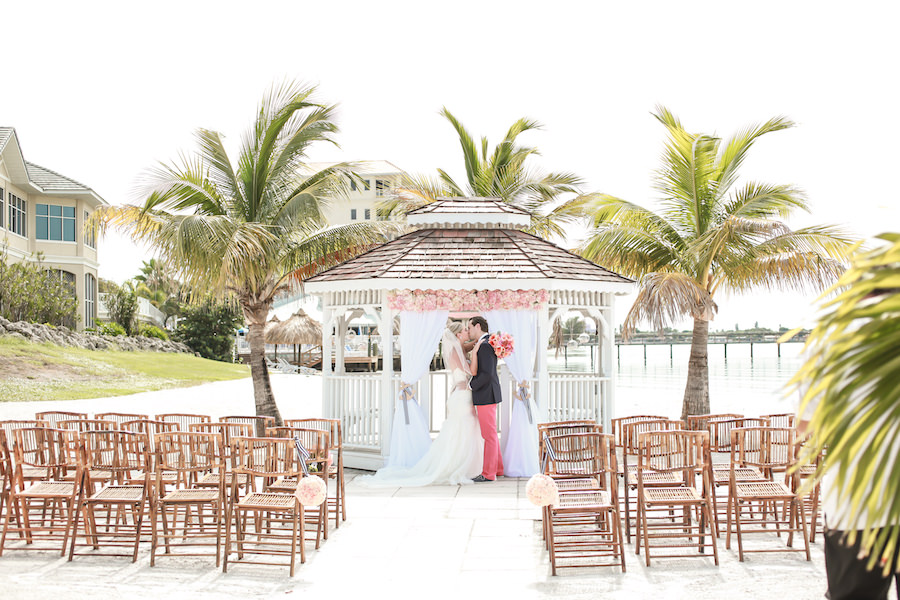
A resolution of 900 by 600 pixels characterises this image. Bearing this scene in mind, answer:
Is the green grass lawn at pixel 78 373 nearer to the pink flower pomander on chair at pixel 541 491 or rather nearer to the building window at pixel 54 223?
the building window at pixel 54 223

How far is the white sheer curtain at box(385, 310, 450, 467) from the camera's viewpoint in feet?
40.3

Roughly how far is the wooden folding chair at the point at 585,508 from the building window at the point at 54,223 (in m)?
33.4

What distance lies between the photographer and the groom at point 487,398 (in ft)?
38.4

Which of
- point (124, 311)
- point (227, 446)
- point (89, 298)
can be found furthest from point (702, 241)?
point (124, 311)

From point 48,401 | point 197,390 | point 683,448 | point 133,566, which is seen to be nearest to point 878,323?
point 683,448

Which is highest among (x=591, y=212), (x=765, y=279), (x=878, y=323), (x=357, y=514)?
(x=591, y=212)

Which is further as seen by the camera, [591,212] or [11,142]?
[11,142]

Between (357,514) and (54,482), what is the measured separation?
10.7 feet

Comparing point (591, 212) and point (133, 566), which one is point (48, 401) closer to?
point (591, 212)

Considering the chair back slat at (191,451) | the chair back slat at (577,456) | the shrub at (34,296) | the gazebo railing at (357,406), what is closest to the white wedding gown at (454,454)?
the gazebo railing at (357,406)

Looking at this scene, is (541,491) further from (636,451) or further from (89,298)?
(89,298)

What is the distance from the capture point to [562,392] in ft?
43.5

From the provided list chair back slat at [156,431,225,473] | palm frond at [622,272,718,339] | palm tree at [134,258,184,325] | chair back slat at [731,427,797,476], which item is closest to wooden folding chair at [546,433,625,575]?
chair back slat at [731,427,797,476]

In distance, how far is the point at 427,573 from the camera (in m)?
7.11
